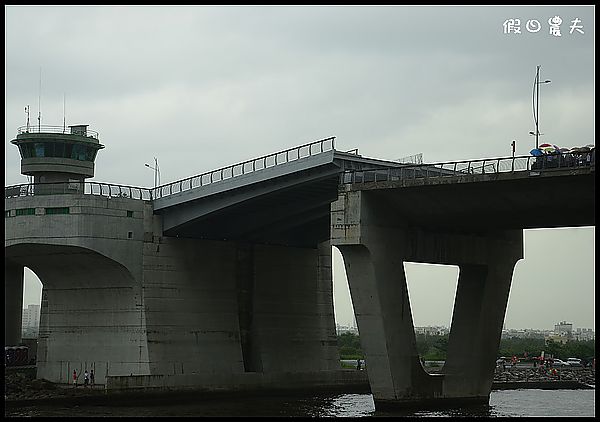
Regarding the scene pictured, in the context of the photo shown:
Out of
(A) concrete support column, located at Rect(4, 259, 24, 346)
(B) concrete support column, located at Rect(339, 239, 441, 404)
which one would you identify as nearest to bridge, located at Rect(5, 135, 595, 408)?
(B) concrete support column, located at Rect(339, 239, 441, 404)

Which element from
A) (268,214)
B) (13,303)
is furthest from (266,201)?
(13,303)

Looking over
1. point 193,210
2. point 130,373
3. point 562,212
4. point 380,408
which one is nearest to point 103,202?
point 193,210

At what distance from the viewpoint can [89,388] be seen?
2940 inches

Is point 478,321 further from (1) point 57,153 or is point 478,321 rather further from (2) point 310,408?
(1) point 57,153

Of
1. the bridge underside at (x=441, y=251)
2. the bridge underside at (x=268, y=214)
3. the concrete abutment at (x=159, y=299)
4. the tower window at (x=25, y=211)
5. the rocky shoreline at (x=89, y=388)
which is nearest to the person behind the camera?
the bridge underside at (x=441, y=251)

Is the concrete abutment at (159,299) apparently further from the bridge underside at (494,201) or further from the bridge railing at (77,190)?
the bridge underside at (494,201)

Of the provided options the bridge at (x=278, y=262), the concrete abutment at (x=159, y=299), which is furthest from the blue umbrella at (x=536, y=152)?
the concrete abutment at (x=159, y=299)

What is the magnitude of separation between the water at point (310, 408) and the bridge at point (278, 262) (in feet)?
7.47

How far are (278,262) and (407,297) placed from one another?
22.2 metres

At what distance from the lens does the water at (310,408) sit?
6406 centimetres

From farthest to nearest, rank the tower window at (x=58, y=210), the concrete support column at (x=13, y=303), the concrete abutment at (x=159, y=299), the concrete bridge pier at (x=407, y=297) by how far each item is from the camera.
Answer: the concrete support column at (x=13, y=303), the concrete abutment at (x=159, y=299), the tower window at (x=58, y=210), the concrete bridge pier at (x=407, y=297)

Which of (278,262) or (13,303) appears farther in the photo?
(13,303)

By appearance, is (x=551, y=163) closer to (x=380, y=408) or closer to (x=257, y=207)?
(x=380, y=408)

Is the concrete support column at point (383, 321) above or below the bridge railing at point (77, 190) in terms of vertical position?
below
